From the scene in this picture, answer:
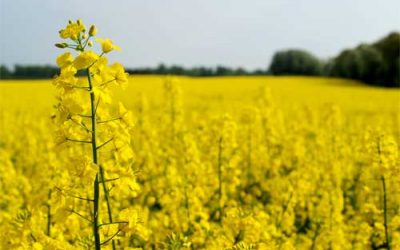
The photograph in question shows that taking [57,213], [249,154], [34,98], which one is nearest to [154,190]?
[249,154]

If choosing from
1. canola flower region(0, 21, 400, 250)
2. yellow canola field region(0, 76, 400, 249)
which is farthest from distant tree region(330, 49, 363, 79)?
yellow canola field region(0, 76, 400, 249)

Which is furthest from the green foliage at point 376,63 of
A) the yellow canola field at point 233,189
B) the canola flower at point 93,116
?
the canola flower at point 93,116

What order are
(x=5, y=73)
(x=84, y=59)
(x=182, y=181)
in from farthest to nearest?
(x=5, y=73)
(x=182, y=181)
(x=84, y=59)

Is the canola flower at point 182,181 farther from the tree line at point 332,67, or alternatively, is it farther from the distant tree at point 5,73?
the distant tree at point 5,73

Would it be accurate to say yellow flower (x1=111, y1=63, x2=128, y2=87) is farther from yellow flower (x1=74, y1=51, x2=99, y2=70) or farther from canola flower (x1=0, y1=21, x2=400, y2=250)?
yellow flower (x1=74, y1=51, x2=99, y2=70)

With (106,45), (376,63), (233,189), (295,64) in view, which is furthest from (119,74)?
(295,64)

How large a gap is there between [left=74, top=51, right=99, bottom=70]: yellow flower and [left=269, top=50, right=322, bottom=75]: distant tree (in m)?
61.5

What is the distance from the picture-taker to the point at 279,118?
10930 millimetres

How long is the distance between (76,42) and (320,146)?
239 inches

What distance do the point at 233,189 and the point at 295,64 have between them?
59.4 meters

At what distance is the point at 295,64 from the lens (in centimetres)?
6400

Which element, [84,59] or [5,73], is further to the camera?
[5,73]

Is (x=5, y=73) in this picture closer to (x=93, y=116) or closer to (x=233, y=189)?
(x=233, y=189)

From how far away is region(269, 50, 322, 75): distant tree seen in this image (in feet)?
210
